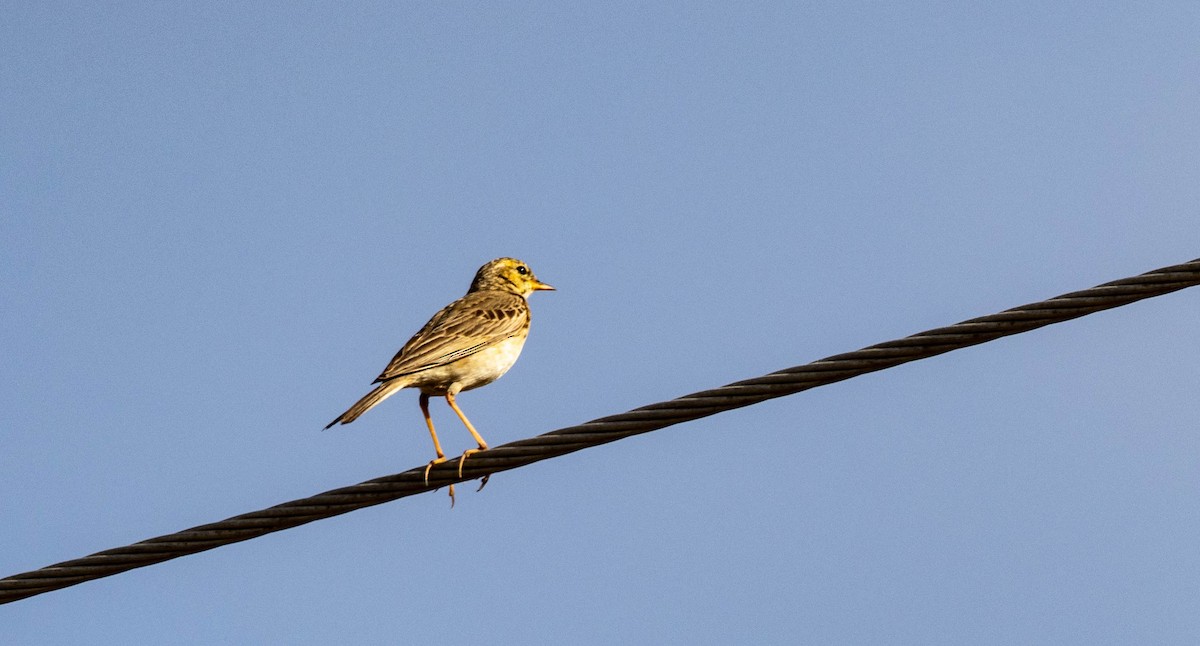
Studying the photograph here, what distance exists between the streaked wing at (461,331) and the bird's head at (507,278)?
3.29 ft

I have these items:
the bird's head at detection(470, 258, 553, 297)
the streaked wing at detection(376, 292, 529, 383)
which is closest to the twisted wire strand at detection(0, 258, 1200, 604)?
the streaked wing at detection(376, 292, 529, 383)

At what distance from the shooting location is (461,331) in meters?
13.1

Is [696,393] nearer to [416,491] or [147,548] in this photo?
[416,491]

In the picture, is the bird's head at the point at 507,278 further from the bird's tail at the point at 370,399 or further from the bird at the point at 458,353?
the bird's tail at the point at 370,399

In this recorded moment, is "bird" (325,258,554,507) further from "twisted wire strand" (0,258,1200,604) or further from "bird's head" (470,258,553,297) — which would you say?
"twisted wire strand" (0,258,1200,604)

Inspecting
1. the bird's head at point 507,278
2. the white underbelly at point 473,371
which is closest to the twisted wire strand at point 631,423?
the white underbelly at point 473,371

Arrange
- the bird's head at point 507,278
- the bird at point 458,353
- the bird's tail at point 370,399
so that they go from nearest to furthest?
the bird's tail at point 370,399 < the bird at point 458,353 < the bird's head at point 507,278

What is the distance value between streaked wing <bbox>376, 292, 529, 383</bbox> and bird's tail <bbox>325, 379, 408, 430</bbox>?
79 mm

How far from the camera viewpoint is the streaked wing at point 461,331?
487 inches

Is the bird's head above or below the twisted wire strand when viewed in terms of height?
above

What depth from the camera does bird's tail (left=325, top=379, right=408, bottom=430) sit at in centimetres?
1080

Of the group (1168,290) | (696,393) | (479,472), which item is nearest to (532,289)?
(479,472)

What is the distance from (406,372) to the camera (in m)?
12.1

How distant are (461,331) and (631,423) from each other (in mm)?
5331
